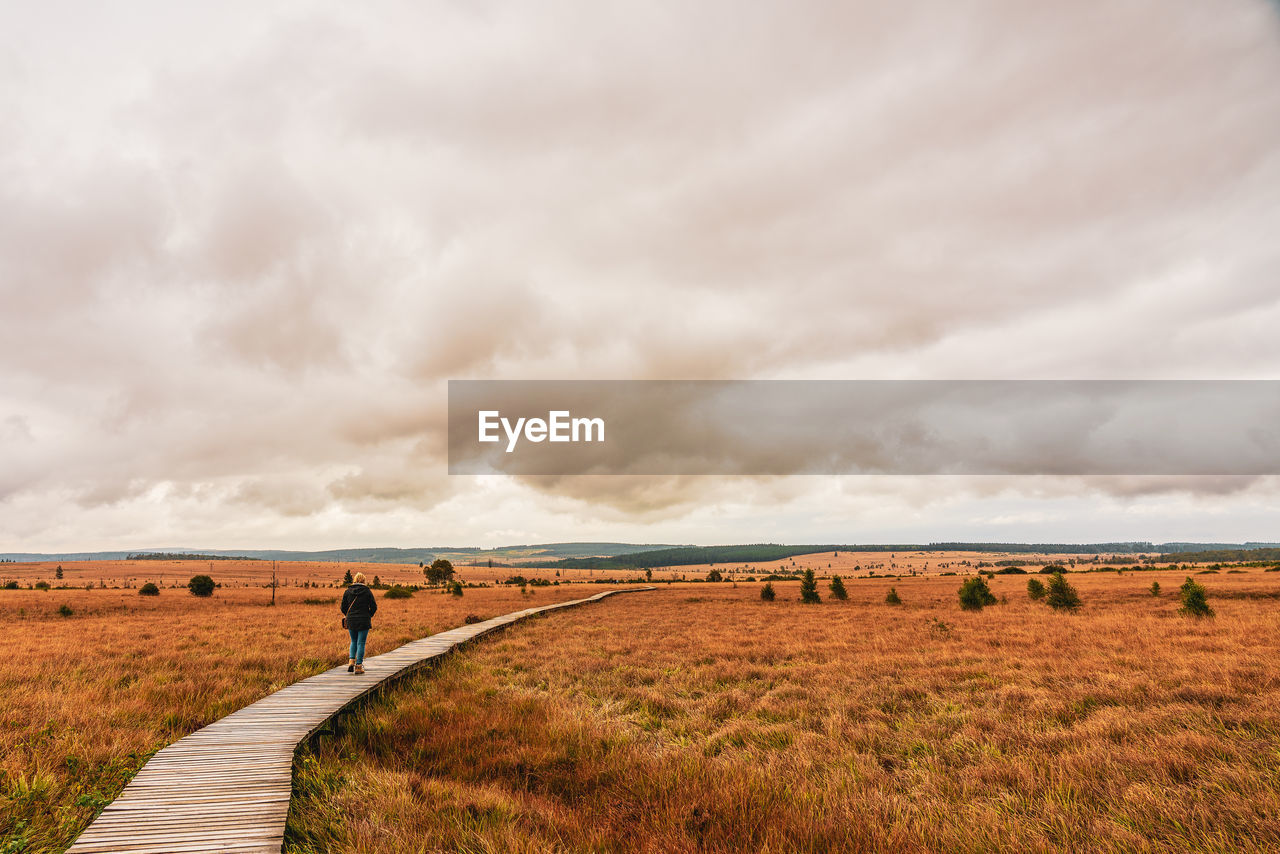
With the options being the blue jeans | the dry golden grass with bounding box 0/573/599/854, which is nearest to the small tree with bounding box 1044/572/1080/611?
the dry golden grass with bounding box 0/573/599/854

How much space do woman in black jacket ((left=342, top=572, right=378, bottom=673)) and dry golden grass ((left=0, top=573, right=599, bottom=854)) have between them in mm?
1729

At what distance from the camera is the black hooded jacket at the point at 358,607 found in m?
14.5

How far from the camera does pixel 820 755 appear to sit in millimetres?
9164

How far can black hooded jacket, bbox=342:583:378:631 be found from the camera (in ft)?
47.6

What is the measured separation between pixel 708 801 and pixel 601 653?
542 inches

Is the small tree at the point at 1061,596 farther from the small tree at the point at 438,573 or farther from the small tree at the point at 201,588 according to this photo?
the small tree at the point at 438,573

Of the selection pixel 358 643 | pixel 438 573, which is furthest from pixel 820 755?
pixel 438 573

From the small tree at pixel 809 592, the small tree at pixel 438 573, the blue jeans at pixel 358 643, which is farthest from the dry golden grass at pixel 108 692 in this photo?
the small tree at pixel 438 573

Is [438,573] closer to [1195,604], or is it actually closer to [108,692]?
[108,692]

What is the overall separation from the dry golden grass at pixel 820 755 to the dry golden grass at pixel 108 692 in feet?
8.77

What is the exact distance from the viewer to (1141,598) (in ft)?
139

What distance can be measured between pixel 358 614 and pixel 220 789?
789cm

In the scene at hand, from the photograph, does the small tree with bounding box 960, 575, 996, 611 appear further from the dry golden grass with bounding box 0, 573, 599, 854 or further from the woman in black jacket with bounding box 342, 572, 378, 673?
the woman in black jacket with bounding box 342, 572, 378, 673

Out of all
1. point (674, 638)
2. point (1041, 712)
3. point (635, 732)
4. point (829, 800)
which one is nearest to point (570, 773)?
point (635, 732)
